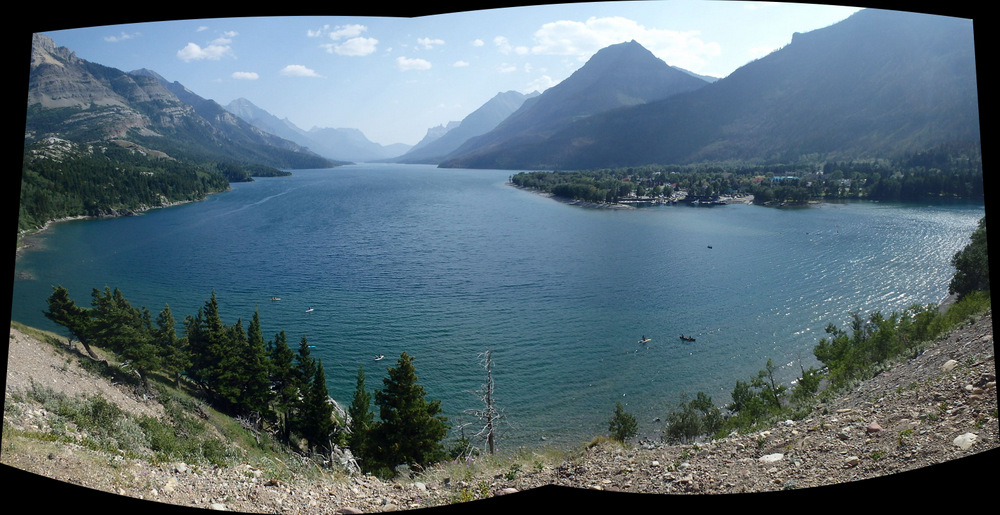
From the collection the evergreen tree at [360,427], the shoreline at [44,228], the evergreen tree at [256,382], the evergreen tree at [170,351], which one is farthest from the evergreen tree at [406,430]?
the shoreline at [44,228]

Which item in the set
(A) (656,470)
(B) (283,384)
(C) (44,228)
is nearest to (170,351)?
(B) (283,384)

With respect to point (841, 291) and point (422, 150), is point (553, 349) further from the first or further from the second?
point (422, 150)

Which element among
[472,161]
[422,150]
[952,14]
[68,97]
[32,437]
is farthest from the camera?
[422,150]

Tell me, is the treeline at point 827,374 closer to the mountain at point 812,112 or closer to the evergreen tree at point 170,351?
the evergreen tree at point 170,351

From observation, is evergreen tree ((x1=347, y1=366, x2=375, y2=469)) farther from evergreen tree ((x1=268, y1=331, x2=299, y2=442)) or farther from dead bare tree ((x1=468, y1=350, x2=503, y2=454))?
dead bare tree ((x1=468, y1=350, x2=503, y2=454))

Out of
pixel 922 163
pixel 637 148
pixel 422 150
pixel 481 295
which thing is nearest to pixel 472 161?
pixel 637 148
